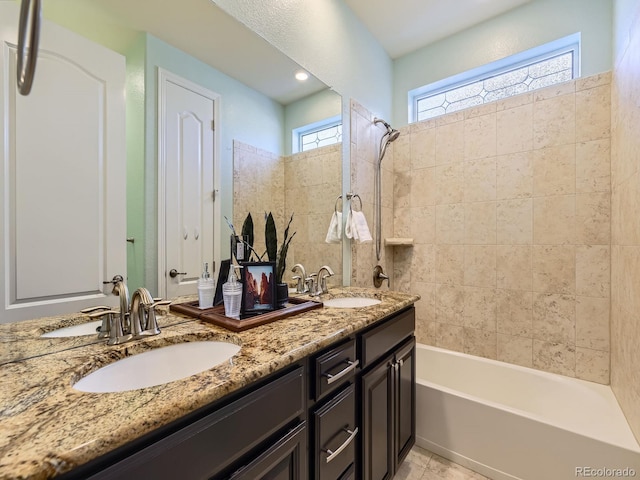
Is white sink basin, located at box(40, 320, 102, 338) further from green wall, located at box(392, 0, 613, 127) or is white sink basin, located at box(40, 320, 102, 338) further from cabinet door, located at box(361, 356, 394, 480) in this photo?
green wall, located at box(392, 0, 613, 127)

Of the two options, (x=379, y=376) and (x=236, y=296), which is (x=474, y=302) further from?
(x=236, y=296)

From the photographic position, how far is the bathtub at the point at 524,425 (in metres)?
1.30

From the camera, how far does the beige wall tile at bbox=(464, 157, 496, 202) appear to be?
2.08m

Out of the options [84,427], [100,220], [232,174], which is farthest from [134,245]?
[84,427]

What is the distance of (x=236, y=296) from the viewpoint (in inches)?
42.7

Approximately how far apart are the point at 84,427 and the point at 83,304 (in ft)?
1.85

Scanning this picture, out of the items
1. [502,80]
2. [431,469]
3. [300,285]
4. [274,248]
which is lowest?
[431,469]

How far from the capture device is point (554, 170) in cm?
186

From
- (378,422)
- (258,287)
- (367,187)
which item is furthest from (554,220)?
(258,287)

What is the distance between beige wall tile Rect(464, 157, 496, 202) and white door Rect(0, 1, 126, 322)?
2153 millimetres

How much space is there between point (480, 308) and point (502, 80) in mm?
1727

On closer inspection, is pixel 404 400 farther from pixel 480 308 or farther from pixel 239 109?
pixel 239 109

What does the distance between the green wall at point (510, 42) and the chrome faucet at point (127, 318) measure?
2437 millimetres

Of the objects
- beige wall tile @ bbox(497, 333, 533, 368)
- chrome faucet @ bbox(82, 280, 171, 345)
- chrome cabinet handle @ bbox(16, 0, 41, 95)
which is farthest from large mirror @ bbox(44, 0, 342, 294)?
beige wall tile @ bbox(497, 333, 533, 368)
